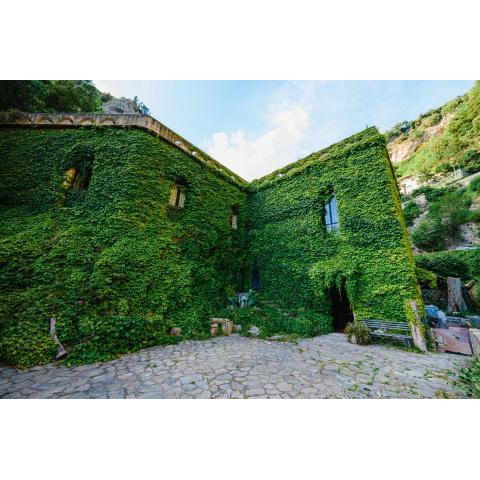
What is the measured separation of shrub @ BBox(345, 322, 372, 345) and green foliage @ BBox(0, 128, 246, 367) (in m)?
5.24

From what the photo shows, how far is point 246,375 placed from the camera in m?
4.51

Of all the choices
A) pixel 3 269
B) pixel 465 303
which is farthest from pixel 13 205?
pixel 465 303

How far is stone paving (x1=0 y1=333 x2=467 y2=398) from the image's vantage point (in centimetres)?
384

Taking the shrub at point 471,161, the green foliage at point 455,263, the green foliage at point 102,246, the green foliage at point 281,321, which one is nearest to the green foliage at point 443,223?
the shrub at point 471,161

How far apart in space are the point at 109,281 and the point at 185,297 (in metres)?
2.68

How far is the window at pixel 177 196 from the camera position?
9.52 metres

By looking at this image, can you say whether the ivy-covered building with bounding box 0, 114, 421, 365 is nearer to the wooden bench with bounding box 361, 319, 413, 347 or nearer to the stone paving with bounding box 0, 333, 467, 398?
the wooden bench with bounding box 361, 319, 413, 347

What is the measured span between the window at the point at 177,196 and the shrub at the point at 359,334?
28.1 ft

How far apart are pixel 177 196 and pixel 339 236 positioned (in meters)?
7.50

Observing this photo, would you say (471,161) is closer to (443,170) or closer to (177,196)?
(443,170)

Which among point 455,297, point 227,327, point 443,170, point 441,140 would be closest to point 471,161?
point 443,170

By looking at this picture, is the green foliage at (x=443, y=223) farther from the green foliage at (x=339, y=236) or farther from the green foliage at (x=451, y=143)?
the green foliage at (x=339, y=236)

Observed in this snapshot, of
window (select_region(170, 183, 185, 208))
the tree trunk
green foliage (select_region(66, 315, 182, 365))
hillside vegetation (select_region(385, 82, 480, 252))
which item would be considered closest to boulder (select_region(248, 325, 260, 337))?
green foliage (select_region(66, 315, 182, 365))

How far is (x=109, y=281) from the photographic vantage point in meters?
6.45
